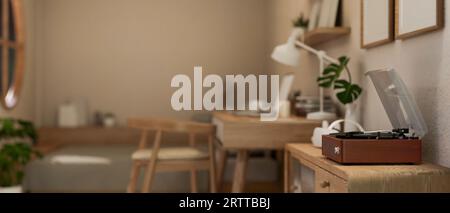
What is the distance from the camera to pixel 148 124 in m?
2.83

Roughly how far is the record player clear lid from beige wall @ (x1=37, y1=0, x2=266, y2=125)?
324 cm

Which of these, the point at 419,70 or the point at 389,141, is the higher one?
the point at 419,70

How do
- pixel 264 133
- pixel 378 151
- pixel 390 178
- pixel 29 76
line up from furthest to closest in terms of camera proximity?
pixel 29 76 < pixel 264 133 < pixel 378 151 < pixel 390 178

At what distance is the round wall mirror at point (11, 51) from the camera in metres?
3.92

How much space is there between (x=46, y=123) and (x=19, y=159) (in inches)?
53.8

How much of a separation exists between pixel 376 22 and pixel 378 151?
2.35ft

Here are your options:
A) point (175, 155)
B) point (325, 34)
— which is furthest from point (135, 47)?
point (325, 34)

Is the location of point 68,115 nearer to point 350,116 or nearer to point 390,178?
point 350,116

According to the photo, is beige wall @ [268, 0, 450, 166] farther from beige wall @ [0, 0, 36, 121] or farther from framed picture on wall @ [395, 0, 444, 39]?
beige wall @ [0, 0, 36, 121]

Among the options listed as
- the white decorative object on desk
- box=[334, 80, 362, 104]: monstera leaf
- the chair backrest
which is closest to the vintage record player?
box=[334, 80, 362, 104]: monstera leaf

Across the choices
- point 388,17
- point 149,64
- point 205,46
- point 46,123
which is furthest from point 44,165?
point 388,17

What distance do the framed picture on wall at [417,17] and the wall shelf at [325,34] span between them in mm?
628

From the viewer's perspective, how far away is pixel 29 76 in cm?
459
